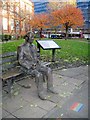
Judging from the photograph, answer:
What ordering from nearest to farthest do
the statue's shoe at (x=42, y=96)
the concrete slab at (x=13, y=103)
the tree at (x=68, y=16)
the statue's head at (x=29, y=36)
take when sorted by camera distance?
the concrete slab at (x=13, y=103)
the statue's shoe at (x=42, y=96)
the statue's head at (x=29, y=36)
the tree at (x=68, y=16)

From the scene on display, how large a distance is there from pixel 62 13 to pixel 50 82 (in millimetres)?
34277

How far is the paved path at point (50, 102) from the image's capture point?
159 inches

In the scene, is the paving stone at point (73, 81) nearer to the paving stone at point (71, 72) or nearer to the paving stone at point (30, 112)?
the paving stone at point (71, 72)

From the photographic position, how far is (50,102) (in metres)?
4.54

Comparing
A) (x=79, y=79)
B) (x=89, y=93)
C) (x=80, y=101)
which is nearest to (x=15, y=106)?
(x=80, y=101)

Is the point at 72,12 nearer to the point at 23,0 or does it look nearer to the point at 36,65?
the point at 23,0

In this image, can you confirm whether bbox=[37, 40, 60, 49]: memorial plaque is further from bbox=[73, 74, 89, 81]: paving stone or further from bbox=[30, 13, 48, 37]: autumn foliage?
bbox=[30, 13, 48, 37]: autumn foliage

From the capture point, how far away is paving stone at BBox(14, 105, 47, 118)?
12.9ft

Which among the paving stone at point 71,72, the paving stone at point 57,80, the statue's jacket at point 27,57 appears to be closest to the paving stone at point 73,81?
the paving stone at point 57,80

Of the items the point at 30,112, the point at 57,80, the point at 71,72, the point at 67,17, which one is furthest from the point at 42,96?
the point at 67,17

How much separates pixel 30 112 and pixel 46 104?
504mm

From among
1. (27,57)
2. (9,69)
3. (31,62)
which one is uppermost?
(27,57)

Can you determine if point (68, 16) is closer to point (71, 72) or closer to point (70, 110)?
point (71, 72)

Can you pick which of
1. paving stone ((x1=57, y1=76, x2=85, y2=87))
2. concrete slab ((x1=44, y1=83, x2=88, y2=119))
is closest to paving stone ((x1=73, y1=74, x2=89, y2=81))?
paving stone ((x1=57, y1=76, x2=85, y2=87))
